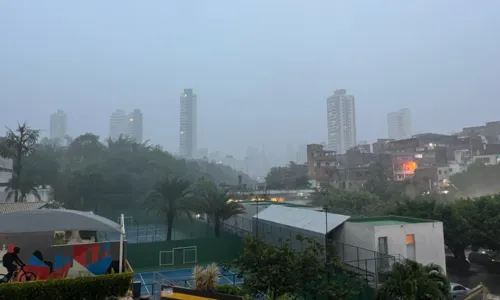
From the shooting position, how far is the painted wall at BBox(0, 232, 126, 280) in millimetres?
9727

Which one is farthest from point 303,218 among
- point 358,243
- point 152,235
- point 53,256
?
point 152,235

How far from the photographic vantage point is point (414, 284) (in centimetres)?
1132

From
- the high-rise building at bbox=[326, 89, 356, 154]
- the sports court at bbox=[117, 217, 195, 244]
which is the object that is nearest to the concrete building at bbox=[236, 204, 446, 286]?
the sports court at bbox=[117, 217, 195, 244]

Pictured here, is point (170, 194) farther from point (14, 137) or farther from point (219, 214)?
point (14, 137)

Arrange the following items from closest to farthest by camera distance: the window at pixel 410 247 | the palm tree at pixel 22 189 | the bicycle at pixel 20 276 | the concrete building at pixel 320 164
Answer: the bicycle at pixel 20 276
the window at pixel 410 247
the palm tree at pixel 22 189
the concrete building at pixel 320 164

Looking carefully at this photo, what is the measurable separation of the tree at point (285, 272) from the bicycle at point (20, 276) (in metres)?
6.32

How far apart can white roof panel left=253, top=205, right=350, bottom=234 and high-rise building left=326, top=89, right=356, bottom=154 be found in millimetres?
164745

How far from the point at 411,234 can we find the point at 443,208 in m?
9.77

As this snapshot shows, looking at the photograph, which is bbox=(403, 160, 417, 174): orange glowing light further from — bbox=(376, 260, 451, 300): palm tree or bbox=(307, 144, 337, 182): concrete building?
bbox=(376, 260, 451, 300): palm tree

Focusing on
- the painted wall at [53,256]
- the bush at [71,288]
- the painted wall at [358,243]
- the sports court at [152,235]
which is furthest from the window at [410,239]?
the sports court at [152,235]

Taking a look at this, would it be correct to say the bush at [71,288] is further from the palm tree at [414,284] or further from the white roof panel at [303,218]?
the white roof panel at [303,218]

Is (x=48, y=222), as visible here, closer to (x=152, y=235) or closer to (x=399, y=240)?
(x=399, y=240)

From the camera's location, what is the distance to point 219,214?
30.0 m

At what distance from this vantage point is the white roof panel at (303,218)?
62.4 feet
